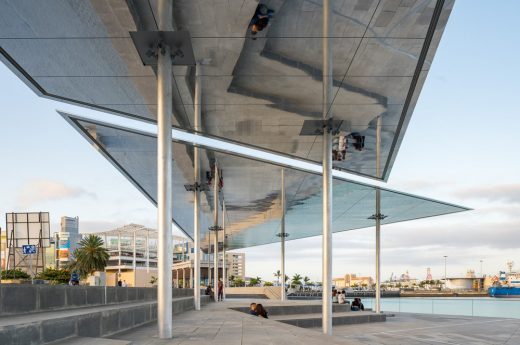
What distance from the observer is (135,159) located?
20.8 metres

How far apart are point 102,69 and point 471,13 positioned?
806cm

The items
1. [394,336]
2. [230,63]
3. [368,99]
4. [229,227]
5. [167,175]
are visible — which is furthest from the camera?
[229,227]

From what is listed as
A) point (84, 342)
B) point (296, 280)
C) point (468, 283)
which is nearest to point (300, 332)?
point (84, 342)

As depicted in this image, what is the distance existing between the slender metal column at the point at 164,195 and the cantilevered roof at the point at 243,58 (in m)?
0.73

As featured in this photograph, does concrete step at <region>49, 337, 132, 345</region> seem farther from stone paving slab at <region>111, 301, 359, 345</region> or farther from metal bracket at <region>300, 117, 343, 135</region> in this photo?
metal bracket at <region>300, 117, 343, 135</region>

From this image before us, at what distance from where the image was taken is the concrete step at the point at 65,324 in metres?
5.41

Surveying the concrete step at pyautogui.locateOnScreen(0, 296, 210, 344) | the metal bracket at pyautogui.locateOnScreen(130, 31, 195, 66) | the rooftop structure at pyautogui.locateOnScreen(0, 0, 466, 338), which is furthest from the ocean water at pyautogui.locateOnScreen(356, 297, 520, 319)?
the metal bracket at pyautogui.locateOnScreen(130, 31, 195, 66)

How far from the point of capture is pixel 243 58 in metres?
11.4

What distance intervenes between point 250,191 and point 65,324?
67.8 feet

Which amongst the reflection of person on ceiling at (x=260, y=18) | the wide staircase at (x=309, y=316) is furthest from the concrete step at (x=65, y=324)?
the wide staircase at (x=309, y=316)

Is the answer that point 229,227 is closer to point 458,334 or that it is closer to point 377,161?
point 377,161

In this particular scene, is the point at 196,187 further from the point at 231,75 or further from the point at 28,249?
the point at 231,75

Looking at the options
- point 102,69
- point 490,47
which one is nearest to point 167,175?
point 102,69

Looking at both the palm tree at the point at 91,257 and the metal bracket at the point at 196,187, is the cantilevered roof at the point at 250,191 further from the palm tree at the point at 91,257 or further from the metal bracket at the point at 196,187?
the palm tree at the point at 91,257
